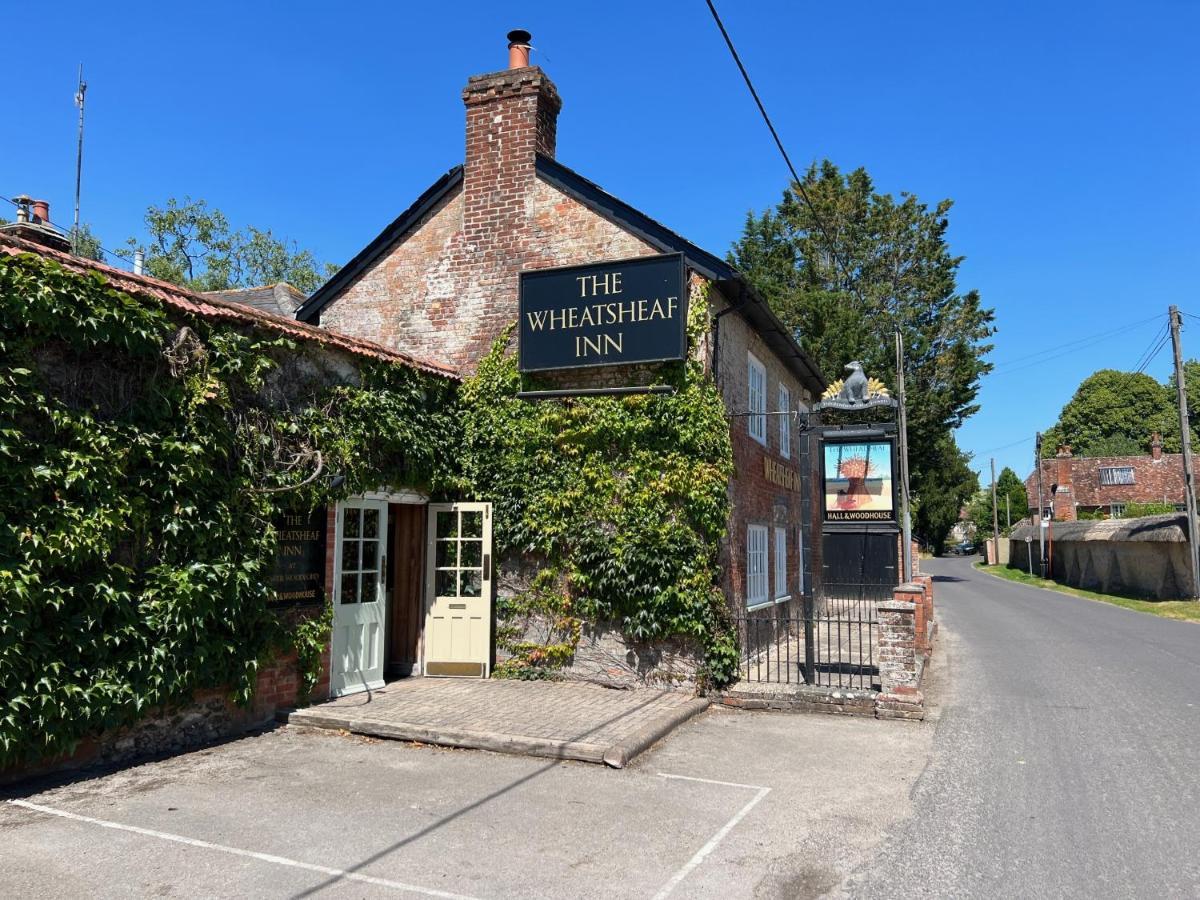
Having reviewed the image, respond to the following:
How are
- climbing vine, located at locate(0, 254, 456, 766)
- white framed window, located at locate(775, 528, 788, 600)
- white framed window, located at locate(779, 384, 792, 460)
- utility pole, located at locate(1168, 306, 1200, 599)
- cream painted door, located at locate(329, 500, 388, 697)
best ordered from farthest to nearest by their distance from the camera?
1. utility pole, located at locate(1168, 306, 1200, 599)
2. white framed window, located at locate(779, 384, 792, 460)
3. white framed window, located at locate(775, 528, 788, 600)
4. cream painted door, located at locate(329, 500, 388, 697)
5. climbing vine, located at locate(0, 254, 456, 766)

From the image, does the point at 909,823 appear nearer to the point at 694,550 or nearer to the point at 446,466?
the point at 694,550

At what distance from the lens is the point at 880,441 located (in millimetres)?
21016

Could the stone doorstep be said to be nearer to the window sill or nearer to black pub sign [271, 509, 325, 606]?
black pub sign [271, 509, 325, 606]

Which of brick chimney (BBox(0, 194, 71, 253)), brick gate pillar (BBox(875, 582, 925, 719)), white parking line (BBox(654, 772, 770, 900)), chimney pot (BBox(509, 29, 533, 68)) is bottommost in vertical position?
white parking line (BBox(654, 772, 770, 900))

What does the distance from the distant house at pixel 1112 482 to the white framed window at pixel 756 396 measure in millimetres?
46322

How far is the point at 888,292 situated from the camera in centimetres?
3312

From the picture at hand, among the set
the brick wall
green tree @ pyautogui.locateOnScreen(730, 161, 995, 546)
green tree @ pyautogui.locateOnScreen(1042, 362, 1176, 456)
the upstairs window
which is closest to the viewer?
the brick wall

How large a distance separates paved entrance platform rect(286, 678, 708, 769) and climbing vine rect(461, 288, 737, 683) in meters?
0.73

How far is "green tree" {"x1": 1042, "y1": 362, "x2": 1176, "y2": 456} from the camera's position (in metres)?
68.1

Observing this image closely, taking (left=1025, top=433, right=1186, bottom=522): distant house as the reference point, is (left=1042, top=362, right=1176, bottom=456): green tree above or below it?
above

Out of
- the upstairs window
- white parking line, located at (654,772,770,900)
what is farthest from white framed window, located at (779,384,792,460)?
the upstairs window

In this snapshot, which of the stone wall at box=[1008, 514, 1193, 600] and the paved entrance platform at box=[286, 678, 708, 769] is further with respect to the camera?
the stone wall at box=[1008, 514, 1193, 600]

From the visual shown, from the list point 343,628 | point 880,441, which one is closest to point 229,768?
point 343,628

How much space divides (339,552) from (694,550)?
414cm
